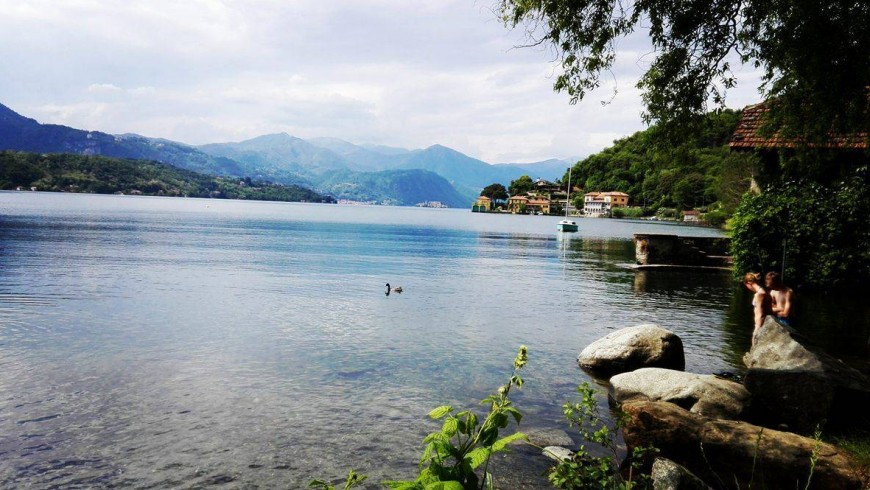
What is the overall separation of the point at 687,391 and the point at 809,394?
199cm

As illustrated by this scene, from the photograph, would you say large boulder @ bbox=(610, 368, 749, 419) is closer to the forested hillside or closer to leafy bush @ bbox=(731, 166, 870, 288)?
the forested hillside

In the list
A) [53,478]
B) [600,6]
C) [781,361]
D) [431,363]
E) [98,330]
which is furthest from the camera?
[98,330]

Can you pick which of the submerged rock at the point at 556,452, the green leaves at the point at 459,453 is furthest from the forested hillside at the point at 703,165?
the green leaves at the point at 459,453

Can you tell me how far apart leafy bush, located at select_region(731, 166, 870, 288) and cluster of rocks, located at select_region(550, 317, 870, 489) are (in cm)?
1462

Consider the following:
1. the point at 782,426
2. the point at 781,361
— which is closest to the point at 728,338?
the point at 781,361

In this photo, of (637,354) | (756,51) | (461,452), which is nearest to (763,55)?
(756,51)

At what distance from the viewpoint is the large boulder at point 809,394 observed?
8688 mm

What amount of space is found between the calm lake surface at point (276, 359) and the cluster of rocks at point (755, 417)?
71.1 inches

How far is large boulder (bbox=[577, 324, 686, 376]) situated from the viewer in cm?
1345

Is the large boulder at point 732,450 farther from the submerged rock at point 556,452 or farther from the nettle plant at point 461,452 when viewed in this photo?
the nettle plant at point 461,452

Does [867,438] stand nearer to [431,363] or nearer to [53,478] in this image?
[431,363]

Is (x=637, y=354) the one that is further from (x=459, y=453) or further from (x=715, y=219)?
(x=715, y=219)

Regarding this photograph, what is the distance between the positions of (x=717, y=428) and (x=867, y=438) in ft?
7.23

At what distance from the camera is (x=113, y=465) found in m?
8.15
